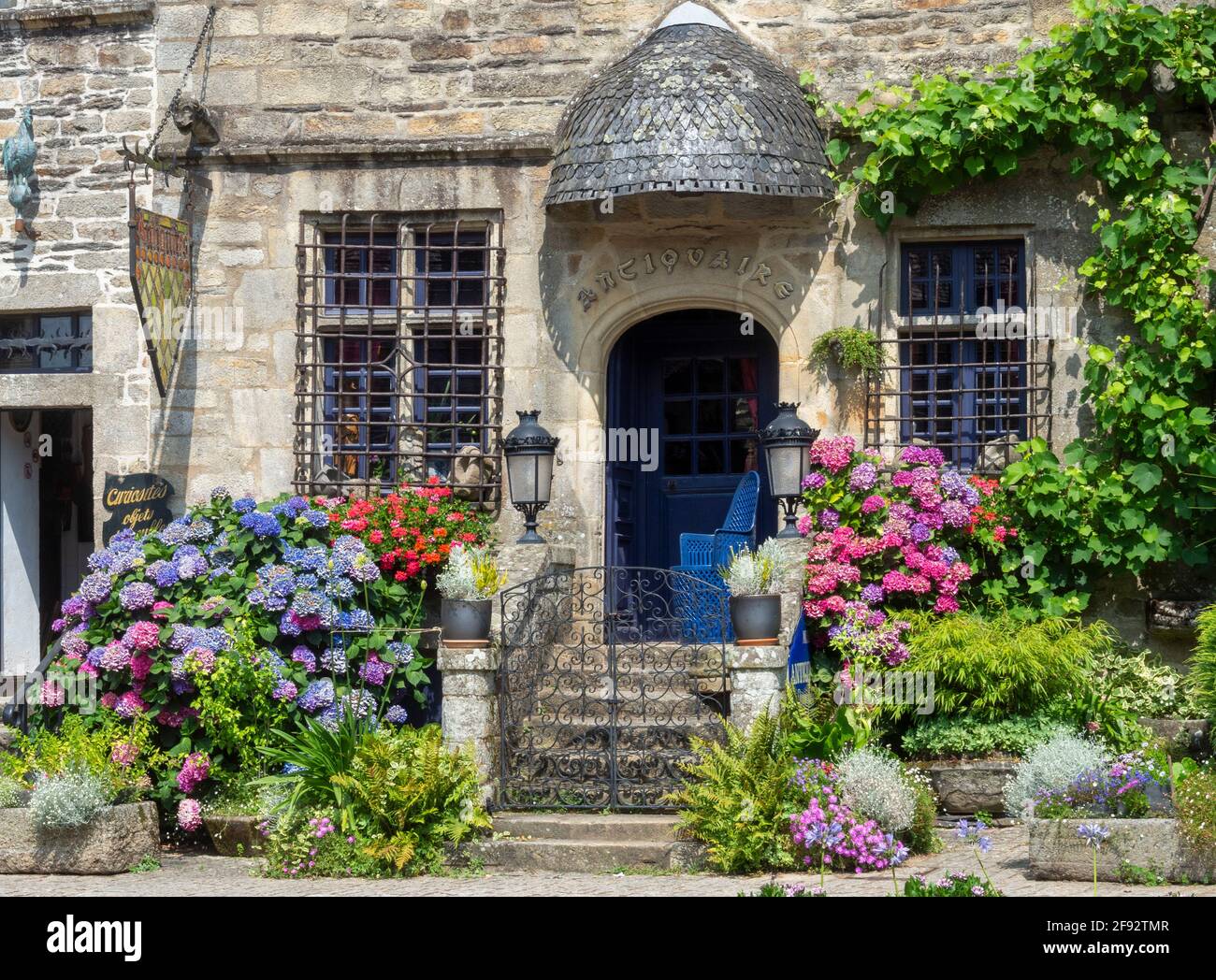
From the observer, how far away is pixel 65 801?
316 inches

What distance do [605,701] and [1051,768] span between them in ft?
7.62

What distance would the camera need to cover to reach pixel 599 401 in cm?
1083

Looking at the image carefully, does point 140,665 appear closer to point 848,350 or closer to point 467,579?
point 467,579

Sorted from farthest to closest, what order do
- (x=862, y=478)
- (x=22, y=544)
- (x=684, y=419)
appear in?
(x=22, y=544), (x=684, y=419), (x=862, y=478)

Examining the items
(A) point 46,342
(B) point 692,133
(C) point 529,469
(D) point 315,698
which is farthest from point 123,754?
(B) point 692,133

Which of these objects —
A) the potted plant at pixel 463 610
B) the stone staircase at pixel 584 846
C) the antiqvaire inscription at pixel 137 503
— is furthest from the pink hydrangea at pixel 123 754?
the antiqvaire inscription at pixel 137 503

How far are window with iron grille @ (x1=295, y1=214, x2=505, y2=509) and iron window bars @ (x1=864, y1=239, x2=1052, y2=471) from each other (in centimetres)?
256

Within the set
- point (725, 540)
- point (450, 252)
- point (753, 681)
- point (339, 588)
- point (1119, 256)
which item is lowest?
point (753, 681)

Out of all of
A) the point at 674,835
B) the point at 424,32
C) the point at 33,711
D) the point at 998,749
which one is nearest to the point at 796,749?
the point at 674,835

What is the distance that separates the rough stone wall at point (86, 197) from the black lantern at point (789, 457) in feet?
14.0

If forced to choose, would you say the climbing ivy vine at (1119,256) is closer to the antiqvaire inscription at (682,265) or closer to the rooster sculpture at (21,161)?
the antiqvaire inscription at (682,265)

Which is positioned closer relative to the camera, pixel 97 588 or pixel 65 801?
pixel 65 801

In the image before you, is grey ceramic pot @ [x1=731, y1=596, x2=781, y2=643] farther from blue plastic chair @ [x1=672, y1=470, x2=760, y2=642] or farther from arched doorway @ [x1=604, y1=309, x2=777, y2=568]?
arched doorway @ [x1=604, y1=309, x2=777, y2=568]

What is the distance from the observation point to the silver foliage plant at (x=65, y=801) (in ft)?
26.3
